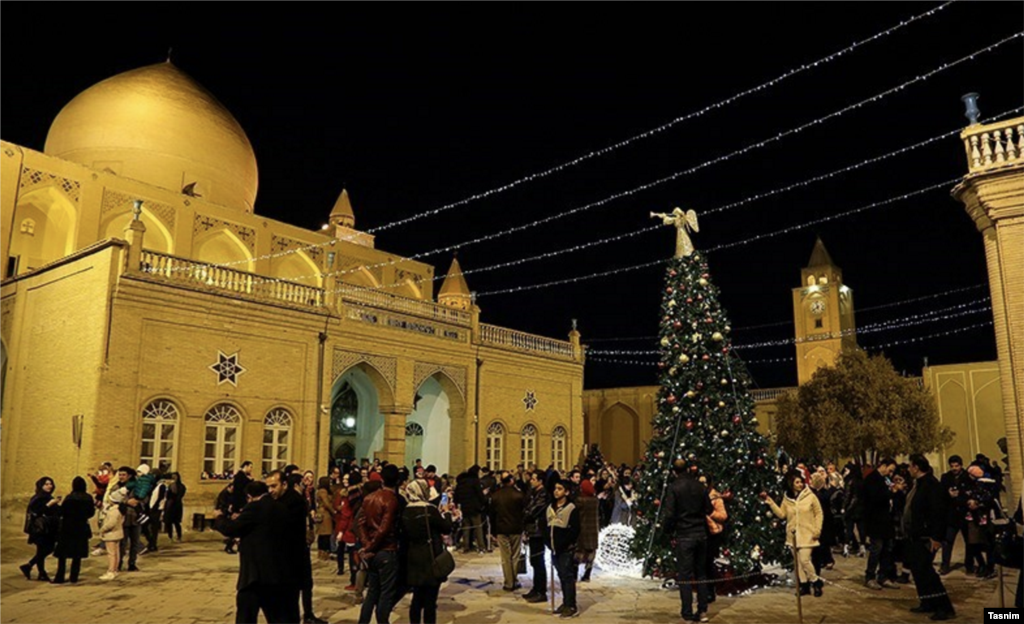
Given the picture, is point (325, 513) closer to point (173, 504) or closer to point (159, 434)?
point (173, 504)

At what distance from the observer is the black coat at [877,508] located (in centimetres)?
922

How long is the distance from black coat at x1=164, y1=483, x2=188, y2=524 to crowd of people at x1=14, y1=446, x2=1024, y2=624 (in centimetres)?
93

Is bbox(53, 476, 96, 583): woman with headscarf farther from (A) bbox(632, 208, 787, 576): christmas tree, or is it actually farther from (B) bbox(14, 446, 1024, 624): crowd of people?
(A) bbox(632, 208, 787, 576): christmas tree

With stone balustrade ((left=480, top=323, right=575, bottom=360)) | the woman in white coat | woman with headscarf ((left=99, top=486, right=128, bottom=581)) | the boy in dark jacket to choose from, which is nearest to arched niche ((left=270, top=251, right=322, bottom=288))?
stone balustrade ((left=480, top=323, right=575, bottom=360))

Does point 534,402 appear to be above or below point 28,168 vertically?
below

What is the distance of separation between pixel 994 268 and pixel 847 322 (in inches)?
1678

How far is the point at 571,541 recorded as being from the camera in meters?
8.10

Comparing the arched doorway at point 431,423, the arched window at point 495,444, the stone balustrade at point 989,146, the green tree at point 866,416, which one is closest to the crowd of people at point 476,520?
the stone balustrade at point 989,146

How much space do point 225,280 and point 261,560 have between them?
43.9 feet

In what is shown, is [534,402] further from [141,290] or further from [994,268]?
[994,268]

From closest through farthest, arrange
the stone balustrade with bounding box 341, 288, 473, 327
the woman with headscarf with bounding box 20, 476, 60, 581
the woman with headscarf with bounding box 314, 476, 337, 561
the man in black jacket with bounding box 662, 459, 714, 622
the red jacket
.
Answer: the man in black jacket with bounding box 662, 459, 714, 622
the red jacket
the woman with headscarf with bounding box 20, 476, 60, 581
the woman with headscarf with bounding box 314, 476, 337, 561
the stone balustrade with bounding box 341, 288, 473, 327

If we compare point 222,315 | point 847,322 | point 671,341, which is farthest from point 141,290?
point 847,322

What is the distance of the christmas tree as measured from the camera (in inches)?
369

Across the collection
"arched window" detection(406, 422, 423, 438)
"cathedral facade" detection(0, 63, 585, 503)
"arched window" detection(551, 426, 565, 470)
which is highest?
"cathedral facade" detection(0, 63, 585, 503)
